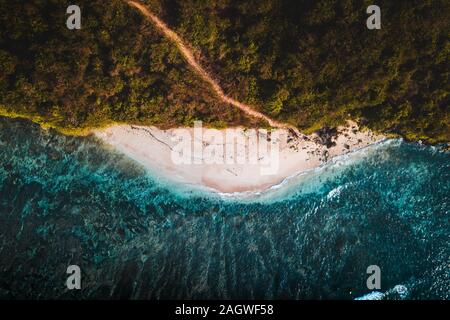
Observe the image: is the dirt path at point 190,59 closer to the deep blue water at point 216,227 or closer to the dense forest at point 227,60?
the dense forest at point 227,60

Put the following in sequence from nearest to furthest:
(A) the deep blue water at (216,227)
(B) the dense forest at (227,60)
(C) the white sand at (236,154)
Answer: (B) the dense forest at (227,60), (A) the deep blue water at (216,227), (C) the white sand at (236,154)

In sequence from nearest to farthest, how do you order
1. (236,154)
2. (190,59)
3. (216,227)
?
(190,59) < (236,154) < (216,227)

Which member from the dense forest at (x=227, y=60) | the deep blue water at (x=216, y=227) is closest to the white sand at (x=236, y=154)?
the deep blue water at (x=216, y=227)

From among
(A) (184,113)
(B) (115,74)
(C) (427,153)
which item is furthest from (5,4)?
(C) (427,153)

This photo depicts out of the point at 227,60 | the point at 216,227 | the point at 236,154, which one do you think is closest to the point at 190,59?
Answer: the point at 227,60

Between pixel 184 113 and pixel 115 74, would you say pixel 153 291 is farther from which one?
pixel 115 74

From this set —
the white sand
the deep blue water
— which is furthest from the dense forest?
the deep blue water

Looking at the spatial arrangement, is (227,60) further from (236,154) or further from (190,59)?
(236,154)
